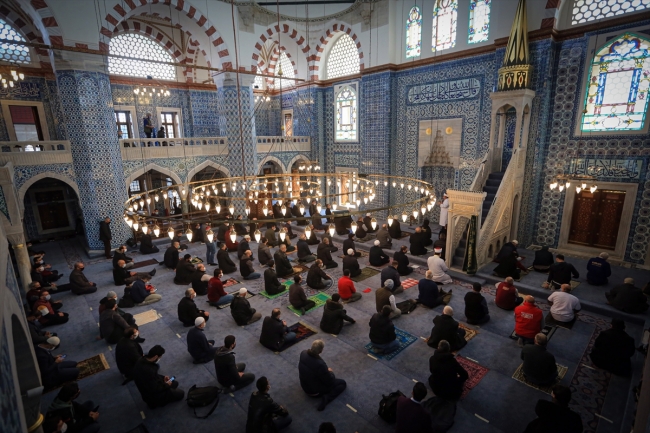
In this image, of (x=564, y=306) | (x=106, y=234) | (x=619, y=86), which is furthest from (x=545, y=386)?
(x=106, y=234)

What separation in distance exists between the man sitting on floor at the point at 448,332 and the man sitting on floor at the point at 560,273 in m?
2.89

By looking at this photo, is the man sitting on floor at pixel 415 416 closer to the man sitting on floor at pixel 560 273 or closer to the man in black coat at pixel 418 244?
the man sitting on floor at pixel 560 273

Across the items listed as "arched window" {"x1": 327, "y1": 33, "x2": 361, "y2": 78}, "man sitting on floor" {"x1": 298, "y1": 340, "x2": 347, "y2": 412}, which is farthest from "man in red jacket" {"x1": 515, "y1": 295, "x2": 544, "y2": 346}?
"arched window" {"x1": 327, "y1": 33, "x2": 361, "y2": 78}

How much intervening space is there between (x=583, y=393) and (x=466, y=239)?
4.02 metres

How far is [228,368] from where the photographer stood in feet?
13.6

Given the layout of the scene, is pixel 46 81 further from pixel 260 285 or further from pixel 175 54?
pixel 260 285

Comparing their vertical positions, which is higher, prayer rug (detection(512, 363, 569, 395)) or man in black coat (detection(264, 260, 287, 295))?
man in black coat (detection(264, 260, 287, 295))

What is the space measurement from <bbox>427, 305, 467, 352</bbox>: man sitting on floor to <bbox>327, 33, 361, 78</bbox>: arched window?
1014cm

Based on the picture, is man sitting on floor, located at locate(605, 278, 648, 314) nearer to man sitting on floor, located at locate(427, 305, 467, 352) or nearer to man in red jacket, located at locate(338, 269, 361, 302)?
man sitting on floor, located at locate(427, 305, 467, 352)

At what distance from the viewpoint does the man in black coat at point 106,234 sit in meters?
9.19

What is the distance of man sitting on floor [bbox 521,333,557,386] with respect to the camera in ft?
13.3

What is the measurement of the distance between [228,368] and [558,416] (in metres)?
3.41

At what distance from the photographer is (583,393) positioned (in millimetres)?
4109

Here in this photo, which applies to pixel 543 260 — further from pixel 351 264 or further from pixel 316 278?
pixel 316 278
